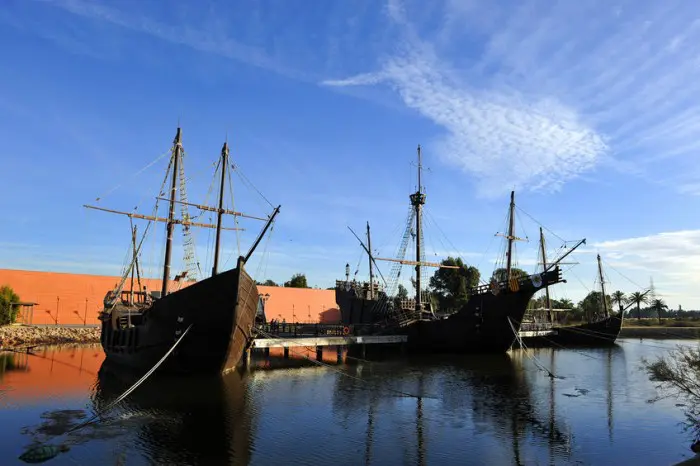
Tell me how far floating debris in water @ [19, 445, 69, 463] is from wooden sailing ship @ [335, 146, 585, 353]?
22926 mm

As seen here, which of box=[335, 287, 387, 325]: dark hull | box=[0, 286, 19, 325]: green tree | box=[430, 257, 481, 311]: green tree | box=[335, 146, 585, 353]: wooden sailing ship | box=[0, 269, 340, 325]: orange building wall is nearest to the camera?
box=[335, 146, 585, 353]: wooden sailing ship

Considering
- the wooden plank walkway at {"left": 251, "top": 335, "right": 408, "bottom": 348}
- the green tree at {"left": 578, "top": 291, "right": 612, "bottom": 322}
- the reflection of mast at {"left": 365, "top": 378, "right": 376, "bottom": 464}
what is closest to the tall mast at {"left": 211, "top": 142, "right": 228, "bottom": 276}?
the wooden plank walkway at {"left": 251, "top": 335, "right": 408, "bottom": 348}

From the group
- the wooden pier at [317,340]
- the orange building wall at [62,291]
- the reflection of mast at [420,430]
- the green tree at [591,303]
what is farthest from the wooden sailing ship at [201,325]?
the green tree at [591,303]

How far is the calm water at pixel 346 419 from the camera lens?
10.0 metres

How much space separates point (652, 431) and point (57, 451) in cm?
1430

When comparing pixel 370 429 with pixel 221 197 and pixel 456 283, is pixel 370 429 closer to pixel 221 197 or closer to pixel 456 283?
pixel 221 197

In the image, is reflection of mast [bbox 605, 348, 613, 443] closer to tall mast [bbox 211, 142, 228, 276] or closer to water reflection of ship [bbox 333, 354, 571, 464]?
water reflection of ship [bbox 333, 354, 571, 464]

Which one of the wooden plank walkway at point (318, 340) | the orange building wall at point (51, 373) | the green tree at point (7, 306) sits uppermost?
the green tree at point (7, 306)

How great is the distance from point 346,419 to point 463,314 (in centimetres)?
1950

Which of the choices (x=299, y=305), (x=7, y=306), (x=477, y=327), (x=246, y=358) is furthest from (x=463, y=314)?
(x=7, y=306)

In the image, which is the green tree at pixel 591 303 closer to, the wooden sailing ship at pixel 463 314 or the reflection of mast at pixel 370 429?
the wooden sailing ship at pixel 463 314

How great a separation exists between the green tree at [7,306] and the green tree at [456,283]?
53.7 m

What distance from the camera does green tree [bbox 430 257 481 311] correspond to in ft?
235

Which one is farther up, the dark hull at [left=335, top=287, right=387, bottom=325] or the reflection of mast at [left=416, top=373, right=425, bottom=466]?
the dark hull at [left=335, top=287, right=387, bottom=325]
